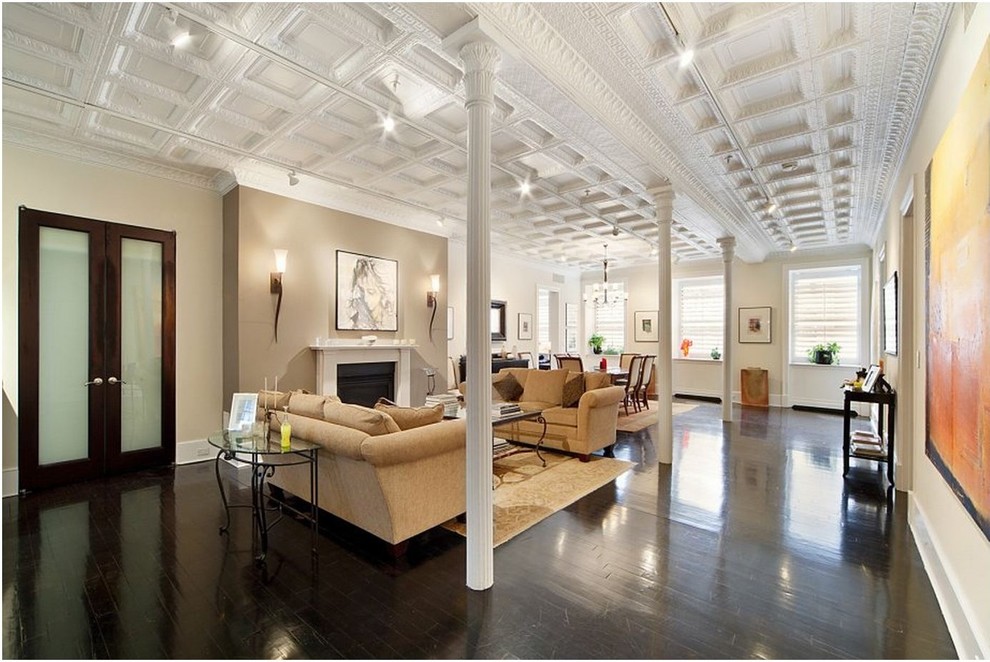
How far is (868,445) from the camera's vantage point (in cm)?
453

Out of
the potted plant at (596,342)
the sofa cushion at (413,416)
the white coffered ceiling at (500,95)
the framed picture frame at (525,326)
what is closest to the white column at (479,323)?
the white coffered ceiling at (500,95)

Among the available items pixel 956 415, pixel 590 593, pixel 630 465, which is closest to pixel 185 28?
pixel 590 593

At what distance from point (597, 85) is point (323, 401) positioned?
2.99 metres

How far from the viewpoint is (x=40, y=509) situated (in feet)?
11.6

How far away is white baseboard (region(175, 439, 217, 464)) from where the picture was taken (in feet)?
15.7

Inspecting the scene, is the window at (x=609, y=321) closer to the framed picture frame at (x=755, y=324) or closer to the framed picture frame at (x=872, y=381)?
the framed picture frame at (x=755, y=324)

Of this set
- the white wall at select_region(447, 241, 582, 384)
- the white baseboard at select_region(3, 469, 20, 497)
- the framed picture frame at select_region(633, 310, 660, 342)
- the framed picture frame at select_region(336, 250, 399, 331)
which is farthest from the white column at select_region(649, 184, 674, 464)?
the white baseboard at select_region(3, 469, 20, 497)

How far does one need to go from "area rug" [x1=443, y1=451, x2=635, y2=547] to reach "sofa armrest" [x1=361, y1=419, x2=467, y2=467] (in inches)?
27.5

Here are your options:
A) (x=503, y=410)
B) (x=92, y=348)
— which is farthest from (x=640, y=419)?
(x=92, y=348)

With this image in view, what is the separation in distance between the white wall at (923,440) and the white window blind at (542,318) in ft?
21.4

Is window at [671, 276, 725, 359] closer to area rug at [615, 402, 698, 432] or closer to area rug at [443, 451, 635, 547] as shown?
area rug at [615, 402, 698, 432]

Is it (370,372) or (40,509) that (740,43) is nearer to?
(370,372)

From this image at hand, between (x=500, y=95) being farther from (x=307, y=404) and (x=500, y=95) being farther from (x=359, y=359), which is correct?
(x=359, y=359)

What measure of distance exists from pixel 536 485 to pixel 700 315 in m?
7.41
